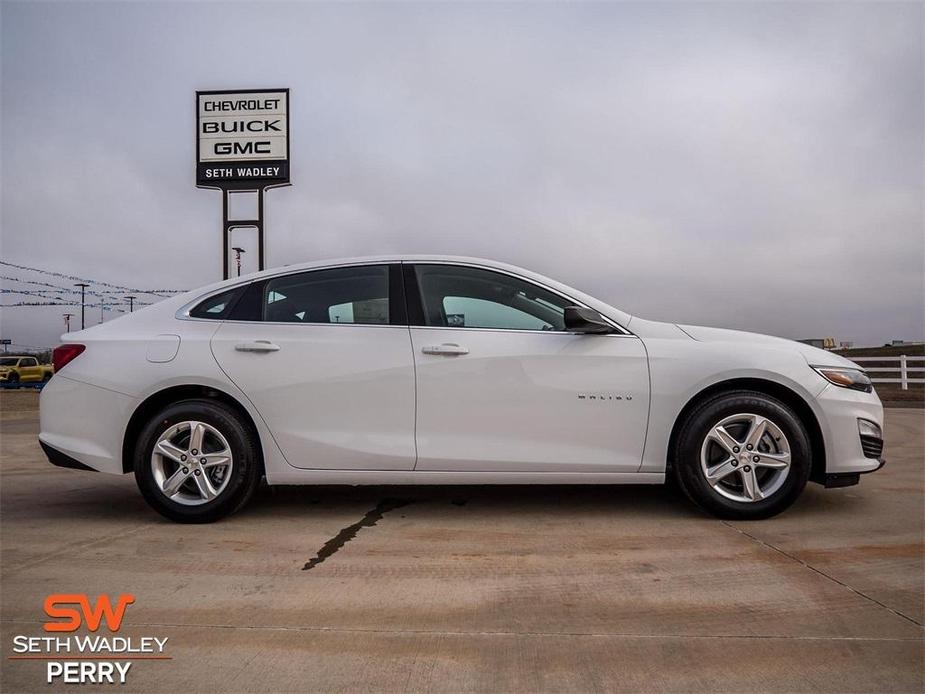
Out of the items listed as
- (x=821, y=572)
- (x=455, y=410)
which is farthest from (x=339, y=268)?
(x=821, y=572)

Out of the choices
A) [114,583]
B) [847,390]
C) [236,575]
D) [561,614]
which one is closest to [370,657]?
[561,614]

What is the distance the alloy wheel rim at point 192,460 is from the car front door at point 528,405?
3.72 ft

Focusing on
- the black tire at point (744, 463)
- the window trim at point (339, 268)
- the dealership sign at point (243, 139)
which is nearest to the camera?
the black tire at point (744, 463)

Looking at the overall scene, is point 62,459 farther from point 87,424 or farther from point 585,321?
point 585,321

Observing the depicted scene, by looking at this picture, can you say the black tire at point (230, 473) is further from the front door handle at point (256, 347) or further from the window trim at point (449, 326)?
the window trim at point (449, 326)

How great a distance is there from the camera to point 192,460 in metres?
3.75

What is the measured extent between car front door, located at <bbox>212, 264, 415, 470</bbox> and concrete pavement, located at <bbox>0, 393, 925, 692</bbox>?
0.45 metres

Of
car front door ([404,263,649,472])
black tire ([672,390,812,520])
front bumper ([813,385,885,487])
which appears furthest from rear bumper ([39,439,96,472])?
front bumper ([813,385,885,487])

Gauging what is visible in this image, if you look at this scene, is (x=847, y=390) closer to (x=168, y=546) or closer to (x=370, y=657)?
(x=370, y=657)

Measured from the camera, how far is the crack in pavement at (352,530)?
3.21m

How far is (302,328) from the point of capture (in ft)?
12.9

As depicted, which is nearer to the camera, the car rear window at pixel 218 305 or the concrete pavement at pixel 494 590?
the concrete pavement at pixel 494 590

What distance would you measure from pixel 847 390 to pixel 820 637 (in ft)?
6.65

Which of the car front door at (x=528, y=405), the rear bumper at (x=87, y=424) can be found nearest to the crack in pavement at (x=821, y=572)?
the car front door at (x=528, y=405)
